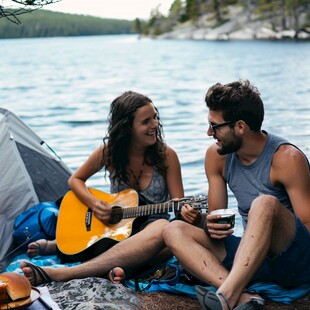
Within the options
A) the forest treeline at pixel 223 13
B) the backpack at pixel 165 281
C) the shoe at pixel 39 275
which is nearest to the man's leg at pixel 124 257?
the shoe at pixel 39 275

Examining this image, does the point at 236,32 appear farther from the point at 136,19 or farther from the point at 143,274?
the point at 143,274

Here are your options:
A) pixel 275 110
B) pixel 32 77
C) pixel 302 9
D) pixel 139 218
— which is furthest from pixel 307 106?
pixel 302 9

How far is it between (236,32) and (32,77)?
66.5m

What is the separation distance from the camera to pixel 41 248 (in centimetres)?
546

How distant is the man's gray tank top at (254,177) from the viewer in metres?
4.20

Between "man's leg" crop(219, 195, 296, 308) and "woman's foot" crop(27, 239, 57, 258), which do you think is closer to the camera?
"man's leg" crop(219, 195, 296, 308)

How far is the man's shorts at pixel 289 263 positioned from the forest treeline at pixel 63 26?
118 metres

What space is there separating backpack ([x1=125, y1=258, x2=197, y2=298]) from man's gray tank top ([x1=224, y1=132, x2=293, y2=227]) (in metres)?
0.51

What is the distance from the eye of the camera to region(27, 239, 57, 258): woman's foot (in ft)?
17.9

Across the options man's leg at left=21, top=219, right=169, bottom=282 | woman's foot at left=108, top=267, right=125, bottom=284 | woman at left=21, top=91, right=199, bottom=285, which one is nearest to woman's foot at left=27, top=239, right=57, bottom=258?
woman at left=21, top=91, right=199, bottom=285

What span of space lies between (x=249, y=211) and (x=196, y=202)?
0.72 meters

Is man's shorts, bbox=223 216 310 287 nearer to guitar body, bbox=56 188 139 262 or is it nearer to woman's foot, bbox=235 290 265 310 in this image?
woman's foot, bbox=235 290 265 310

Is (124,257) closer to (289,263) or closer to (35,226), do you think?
(289,263)

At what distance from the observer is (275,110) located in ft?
66.9
